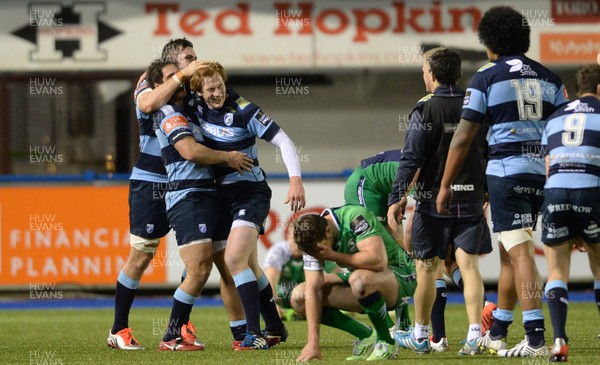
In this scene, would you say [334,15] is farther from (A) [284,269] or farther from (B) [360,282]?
(B) [360,282]

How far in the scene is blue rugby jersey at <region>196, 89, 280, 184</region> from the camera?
8609mm

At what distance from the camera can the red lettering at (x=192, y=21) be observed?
56.8ft

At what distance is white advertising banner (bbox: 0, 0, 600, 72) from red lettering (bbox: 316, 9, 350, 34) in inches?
0.6

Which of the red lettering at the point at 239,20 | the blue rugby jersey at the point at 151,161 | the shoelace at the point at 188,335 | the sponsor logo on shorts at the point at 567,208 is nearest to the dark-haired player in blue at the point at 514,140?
the sponsor logo on shorts at the point at 567,208

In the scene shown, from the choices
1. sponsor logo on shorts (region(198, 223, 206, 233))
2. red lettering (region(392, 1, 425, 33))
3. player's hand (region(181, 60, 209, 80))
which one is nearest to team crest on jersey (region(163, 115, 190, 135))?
player's hand (region(181, 60, 209, 80))

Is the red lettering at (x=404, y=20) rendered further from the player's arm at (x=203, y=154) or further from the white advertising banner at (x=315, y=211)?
the player's arm at (x=203, y=154)

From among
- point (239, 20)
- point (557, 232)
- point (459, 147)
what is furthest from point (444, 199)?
point (239, 20)

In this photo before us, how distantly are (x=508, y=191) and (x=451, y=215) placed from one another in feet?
2.37

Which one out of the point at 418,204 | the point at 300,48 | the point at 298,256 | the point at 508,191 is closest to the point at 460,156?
the point at 508,191

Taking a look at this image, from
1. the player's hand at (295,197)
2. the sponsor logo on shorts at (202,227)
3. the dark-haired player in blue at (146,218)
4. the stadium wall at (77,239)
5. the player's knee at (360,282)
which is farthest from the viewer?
the stadium wall at (77,239)

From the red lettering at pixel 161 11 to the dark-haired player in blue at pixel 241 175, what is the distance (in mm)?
8784

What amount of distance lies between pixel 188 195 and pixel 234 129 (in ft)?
1.87

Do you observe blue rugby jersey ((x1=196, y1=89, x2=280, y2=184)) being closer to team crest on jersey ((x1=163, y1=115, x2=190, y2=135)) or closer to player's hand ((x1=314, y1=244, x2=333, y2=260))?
team crest on jersey ((x1=163, y1=115, x2=190, y2=135))

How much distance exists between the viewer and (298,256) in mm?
12625
